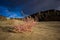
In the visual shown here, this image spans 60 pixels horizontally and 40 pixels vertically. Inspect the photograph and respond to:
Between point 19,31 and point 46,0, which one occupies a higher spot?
point 46,0

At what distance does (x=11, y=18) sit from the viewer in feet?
20.4

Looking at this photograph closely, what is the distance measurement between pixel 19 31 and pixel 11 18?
1826mm

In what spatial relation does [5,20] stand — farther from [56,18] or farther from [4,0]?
[56,18]

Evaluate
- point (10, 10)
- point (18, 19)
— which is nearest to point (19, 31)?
point (10, 10)

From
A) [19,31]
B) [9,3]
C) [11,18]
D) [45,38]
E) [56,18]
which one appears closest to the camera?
[45,38]

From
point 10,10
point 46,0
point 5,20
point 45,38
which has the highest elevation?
point 46,0

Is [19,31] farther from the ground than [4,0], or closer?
closer

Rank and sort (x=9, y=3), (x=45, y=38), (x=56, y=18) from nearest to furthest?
(x=45, y=38) < (x=9, y=3) < (x=56, y=18)

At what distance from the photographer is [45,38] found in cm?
385

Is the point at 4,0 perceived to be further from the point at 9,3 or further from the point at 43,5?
the point at 43,5

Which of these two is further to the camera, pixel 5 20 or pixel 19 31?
pixel 5 20

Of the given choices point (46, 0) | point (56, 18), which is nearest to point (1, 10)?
point (46, 0)

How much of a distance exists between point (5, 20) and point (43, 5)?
185cm

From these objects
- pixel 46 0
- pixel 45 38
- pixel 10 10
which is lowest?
pixel 45 38
